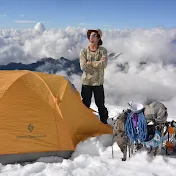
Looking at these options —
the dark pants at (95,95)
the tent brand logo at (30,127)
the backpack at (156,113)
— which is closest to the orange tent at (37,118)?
the tent brand logo at (30,127)

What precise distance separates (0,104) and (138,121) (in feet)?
9.87

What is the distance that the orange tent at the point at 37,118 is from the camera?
602 centimetres

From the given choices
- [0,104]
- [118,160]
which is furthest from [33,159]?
[118,160]

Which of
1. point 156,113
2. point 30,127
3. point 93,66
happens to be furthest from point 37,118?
point 156,113

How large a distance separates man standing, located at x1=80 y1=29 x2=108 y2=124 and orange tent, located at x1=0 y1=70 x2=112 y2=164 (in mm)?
622

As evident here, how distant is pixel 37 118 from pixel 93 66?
6.71 ft

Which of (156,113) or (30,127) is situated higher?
(156,113)

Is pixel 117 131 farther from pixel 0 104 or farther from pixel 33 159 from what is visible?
pixel 0 104

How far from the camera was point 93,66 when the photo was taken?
7.33 meters

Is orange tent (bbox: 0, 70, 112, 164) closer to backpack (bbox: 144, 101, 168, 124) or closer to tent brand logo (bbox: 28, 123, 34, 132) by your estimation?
tent brand logo (bbox: 28, 123, 34, 132)

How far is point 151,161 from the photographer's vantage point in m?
5.83

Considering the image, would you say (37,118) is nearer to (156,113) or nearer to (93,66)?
(93,66)

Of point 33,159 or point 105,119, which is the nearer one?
point 33,159

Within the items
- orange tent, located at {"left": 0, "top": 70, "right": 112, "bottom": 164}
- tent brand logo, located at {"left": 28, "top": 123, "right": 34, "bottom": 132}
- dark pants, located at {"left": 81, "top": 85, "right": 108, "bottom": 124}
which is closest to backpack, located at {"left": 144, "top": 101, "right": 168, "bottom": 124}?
orange tent, located at {"left": 0, "top": 70, "right": 112, "bottom": 164}
